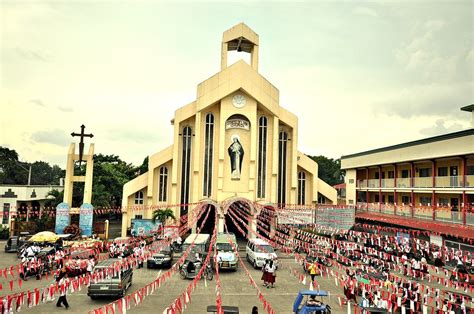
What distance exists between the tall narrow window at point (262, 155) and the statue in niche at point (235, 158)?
2212mm

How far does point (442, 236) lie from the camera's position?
28.2 m

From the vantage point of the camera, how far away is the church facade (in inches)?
1422

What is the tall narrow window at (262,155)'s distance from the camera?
3719 centimetres

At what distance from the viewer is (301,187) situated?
39.9 meters

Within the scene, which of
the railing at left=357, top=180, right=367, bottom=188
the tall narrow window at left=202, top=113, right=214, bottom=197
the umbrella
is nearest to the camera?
the umbrella

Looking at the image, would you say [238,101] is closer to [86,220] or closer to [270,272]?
[86,220]

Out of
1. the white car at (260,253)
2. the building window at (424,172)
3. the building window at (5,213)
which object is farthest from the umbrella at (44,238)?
the building window at (424,172)

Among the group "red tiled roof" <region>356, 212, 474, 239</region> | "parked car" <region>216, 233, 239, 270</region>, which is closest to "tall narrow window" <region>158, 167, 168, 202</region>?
"parked car" <region>216, 233, 239, 270</region>

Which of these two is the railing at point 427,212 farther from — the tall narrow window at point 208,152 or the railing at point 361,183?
the tall narrow window at point 208,152

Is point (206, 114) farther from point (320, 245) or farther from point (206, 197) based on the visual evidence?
point (320, 245)

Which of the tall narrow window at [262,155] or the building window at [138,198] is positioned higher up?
the tall narrow window at [262,155]

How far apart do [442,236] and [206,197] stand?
65.5ft

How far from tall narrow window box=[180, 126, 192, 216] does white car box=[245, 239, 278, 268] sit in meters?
12.7

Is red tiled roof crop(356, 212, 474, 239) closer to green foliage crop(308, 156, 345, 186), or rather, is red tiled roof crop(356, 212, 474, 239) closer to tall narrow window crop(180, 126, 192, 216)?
tall narrow window crop(180, 126, 192, 216)
